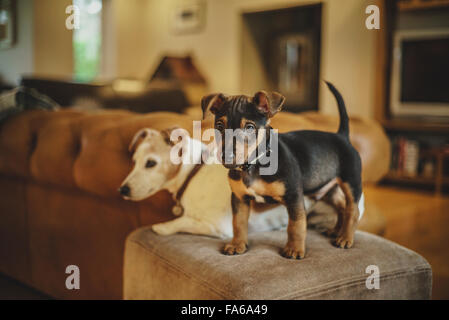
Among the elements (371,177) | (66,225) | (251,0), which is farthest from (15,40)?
(371,177)

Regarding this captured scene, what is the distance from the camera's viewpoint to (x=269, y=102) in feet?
2.48

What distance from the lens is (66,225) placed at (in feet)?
5.09

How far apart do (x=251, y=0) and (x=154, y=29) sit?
200cm

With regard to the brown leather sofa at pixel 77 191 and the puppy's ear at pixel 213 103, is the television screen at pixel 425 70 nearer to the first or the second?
the brown leather sofa at pixel 77 191

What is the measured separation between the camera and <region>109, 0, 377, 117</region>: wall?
174 inches

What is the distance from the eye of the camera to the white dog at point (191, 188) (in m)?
1.05

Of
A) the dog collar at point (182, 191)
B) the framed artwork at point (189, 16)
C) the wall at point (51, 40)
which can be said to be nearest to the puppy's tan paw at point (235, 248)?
the dog collar at point (182, 191)

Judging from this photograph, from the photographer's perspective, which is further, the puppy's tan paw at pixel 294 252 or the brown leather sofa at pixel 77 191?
the brown leather sofa at pixel 77 191

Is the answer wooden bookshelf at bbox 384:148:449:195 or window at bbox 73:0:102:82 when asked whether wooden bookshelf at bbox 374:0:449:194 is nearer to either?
wooden bookshelf at bbox 384:148:449:195

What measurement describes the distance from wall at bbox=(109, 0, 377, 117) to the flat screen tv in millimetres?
239

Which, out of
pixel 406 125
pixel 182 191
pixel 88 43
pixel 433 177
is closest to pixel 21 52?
pixel 88 43

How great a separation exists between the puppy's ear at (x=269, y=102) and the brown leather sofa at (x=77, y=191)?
1.35 feet

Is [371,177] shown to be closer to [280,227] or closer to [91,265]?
[280,227]

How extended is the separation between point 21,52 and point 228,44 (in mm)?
2554
